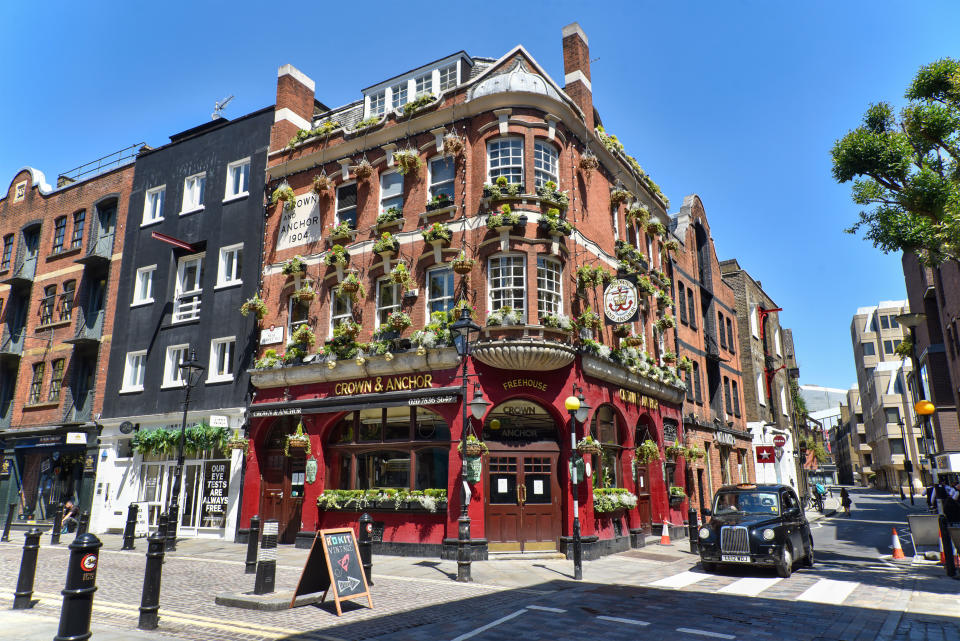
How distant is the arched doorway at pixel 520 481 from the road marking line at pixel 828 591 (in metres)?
6.95

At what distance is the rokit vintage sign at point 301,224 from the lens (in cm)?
2247

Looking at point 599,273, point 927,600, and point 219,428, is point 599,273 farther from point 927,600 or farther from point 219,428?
point 219,428

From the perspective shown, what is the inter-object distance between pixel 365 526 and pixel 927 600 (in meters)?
10.3

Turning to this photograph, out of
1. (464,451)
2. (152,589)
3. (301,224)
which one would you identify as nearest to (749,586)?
(464,451)

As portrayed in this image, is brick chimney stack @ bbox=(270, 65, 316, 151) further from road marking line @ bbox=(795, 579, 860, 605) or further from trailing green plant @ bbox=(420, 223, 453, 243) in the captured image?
road marking line @ bbox=(795, 579, 860, 605)

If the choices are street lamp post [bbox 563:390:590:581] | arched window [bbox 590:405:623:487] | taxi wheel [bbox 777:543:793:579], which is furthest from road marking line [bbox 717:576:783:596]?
arched window [bbox 590:405:623:487]

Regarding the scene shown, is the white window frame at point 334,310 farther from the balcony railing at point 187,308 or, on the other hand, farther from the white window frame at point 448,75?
the white window frame at point 448,75

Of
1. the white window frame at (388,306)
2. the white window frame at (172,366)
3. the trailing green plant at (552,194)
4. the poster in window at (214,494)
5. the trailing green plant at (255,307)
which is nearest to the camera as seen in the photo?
the trailing green plant at (552,194)

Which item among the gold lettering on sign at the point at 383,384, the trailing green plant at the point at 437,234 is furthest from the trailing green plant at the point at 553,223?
the gold lettering on sign at the point at 383,384

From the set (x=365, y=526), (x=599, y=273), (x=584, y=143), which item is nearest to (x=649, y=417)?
(x=599, y=273)

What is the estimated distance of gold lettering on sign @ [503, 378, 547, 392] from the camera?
1764cm

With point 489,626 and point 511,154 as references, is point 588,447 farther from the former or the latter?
point 511,154

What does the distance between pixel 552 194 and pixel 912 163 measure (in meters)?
9.32

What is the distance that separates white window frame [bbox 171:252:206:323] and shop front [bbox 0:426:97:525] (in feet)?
20.7
